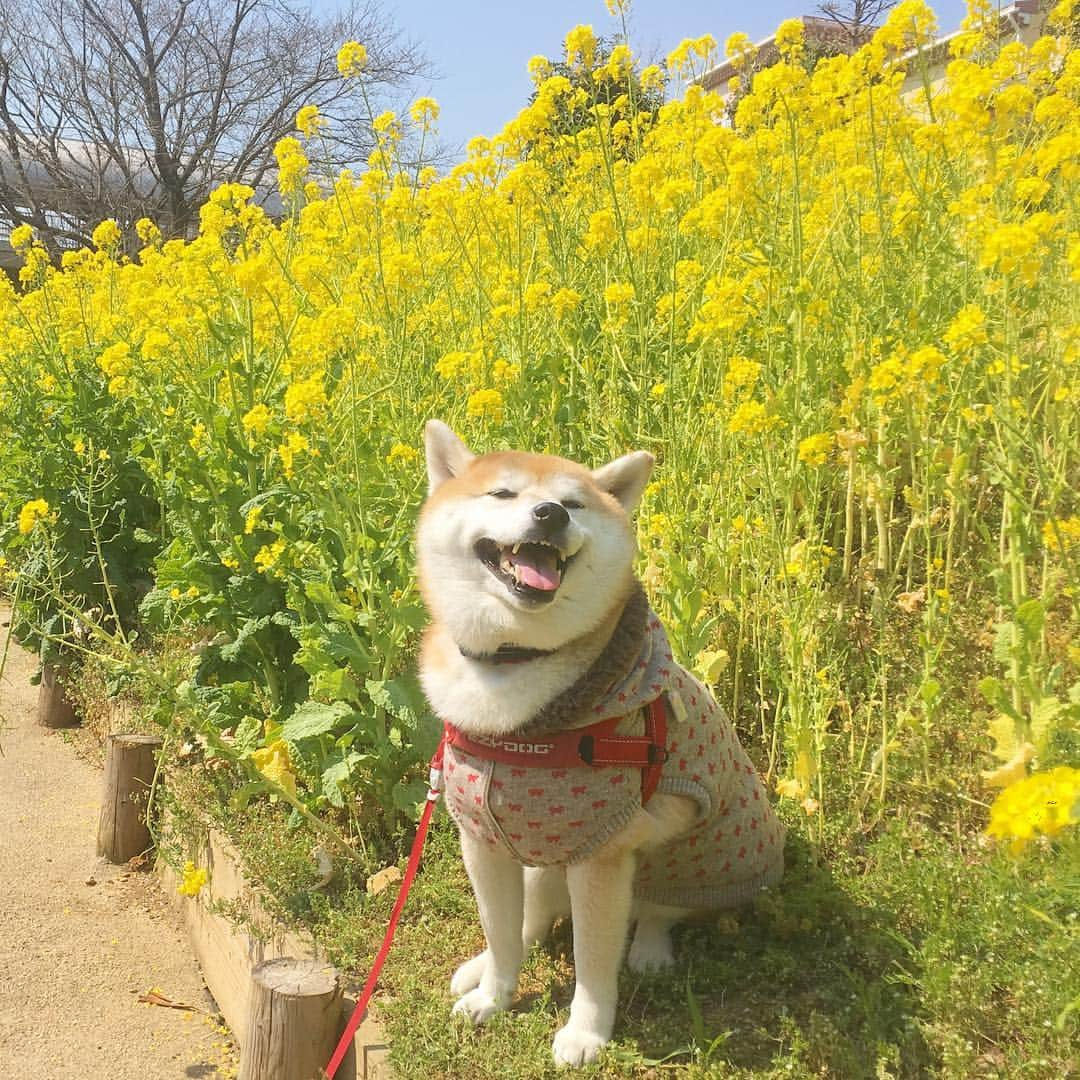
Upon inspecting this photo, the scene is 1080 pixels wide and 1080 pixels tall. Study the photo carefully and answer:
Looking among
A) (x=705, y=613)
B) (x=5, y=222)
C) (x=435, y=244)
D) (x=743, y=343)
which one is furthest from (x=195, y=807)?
(x=5, y=222)

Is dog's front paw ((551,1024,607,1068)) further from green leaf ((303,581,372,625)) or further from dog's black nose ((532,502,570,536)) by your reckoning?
green leaf ((303,581,372,625))

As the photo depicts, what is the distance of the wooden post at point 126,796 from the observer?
12.2 ft

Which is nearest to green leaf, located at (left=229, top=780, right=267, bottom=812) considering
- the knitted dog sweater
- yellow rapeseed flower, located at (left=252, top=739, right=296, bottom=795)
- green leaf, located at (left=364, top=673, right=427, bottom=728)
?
yellow rapeseed flower, located at (left=252, top=739, right=296, bottom=795)

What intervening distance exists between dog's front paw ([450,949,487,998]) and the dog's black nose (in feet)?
3.83

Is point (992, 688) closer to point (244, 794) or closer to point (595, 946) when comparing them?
point (595, 946)

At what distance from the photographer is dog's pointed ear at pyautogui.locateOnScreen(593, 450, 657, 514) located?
6.85 ft

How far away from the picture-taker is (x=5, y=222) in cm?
2348

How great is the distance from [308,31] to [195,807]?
22.1 m

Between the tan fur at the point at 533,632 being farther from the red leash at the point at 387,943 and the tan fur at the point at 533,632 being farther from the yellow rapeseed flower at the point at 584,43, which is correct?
the yellow rapeseed flower at the point at 584,43

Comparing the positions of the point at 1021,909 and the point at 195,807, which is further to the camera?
the point at 195,807

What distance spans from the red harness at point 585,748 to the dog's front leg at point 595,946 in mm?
202

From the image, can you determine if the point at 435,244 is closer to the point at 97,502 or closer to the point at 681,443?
the point at 97,502

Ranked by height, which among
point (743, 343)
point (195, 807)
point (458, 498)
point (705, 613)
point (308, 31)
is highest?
point (308, 31)

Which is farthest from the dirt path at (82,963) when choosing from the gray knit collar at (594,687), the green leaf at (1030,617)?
the green leaf at (1030,617)
